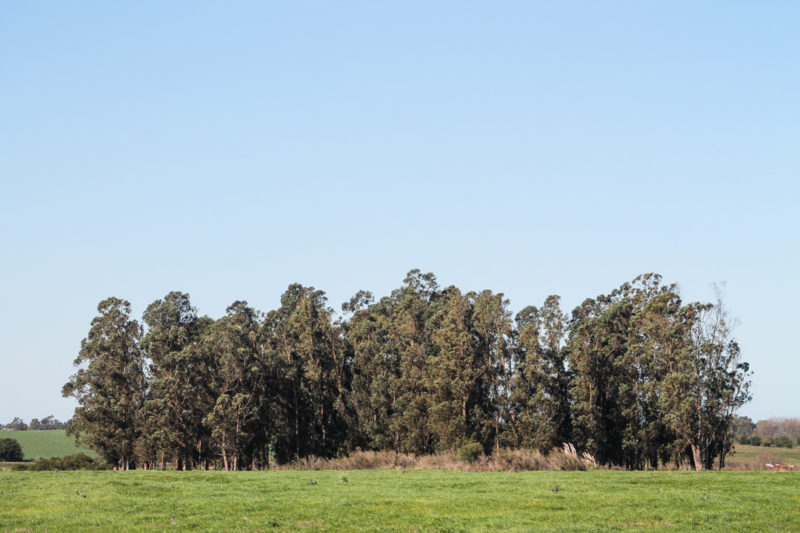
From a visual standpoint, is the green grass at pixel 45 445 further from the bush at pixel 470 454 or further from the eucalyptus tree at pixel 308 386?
the bush at pixel 470 454

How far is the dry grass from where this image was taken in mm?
54031

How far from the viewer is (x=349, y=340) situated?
83750mm

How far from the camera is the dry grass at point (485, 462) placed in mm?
54031

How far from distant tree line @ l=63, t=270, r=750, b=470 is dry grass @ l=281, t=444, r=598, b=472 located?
255 inches

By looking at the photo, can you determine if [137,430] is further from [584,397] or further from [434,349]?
[584,397]

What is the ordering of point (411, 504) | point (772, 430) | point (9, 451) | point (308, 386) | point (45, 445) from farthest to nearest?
point (772, 430) → point (45, 445) → point (9, 451) → point (308, 386) → point (411, 504)

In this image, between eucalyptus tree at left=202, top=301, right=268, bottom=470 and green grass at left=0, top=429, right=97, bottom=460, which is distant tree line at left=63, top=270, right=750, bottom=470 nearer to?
eucalyptus tree at left=202, top=301, right=268, bottom=470

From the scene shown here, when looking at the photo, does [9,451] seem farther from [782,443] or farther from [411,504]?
[782,443]

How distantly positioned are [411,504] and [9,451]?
11890 cm

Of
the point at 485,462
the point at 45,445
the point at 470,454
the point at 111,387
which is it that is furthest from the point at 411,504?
the point at 45,445

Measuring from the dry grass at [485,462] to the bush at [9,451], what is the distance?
83011 mm

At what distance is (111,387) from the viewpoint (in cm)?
7344

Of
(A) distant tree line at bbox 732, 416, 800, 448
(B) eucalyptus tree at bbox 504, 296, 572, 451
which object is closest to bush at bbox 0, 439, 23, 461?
(B) eucalyptus tree at bbox 504, 296, 572, 451

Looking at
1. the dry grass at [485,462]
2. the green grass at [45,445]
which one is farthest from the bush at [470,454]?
the green grass at [45,445]
